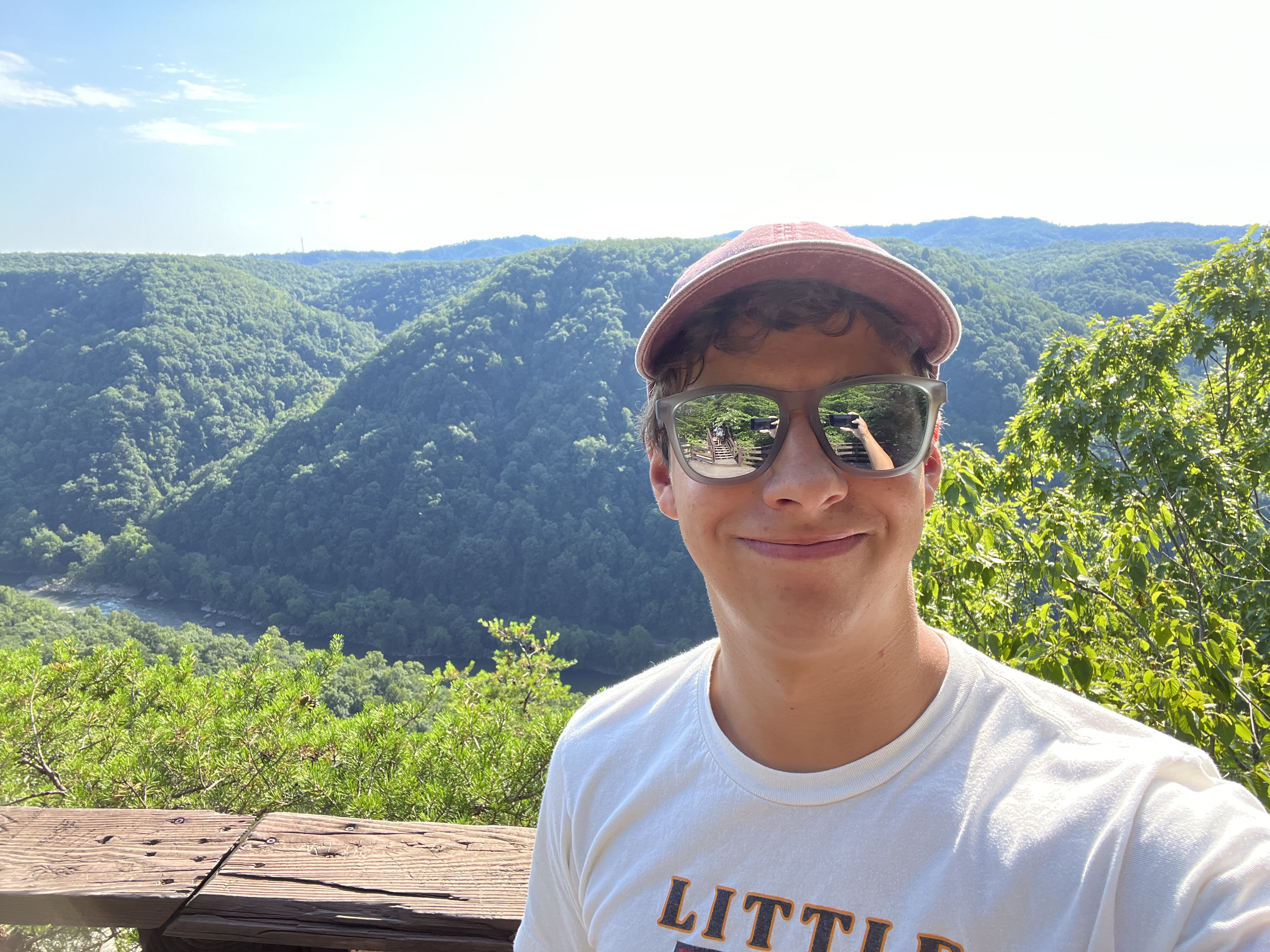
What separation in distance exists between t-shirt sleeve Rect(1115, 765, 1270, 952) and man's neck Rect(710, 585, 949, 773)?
248mm

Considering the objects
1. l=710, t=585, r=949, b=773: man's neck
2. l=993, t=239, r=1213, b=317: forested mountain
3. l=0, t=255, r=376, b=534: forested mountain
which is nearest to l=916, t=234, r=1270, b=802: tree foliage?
l=710, t=585, r=949, b=773: man's neck

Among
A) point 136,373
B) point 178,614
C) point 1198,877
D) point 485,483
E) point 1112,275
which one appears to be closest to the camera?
point 1198,877

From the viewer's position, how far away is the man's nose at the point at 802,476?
91cm

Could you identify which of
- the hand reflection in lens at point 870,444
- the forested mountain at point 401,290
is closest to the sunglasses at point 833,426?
the hand reflection in lens at point 870,444

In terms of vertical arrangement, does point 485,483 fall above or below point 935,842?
below

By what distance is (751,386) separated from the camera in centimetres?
99

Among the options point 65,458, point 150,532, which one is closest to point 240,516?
point 150,532

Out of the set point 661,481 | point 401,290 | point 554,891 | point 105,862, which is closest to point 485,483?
point 105,862

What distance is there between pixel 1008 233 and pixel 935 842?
155 m

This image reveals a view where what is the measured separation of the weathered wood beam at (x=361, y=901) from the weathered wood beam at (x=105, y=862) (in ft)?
0.17

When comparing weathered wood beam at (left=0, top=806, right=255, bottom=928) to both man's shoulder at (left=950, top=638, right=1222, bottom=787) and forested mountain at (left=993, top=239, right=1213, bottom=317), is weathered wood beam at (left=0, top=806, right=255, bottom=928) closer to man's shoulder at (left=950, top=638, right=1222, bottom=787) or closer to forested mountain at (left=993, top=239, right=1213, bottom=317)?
man's shoulder at (left=950, top=638, right=1222, bottom=787)

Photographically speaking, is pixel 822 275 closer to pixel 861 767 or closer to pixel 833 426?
pixel 833 426

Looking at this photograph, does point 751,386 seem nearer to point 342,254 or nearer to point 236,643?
point 236,643

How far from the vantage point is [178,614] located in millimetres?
55344
